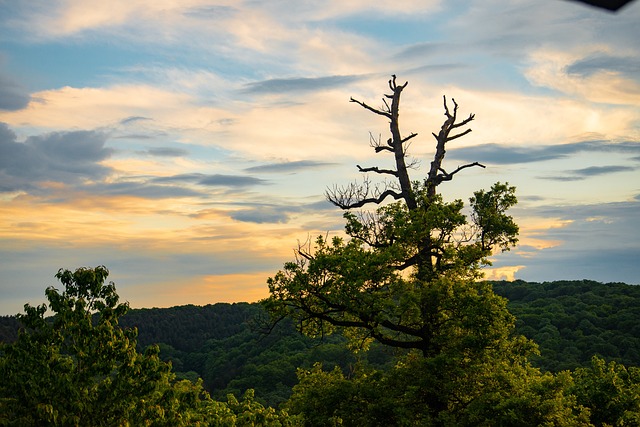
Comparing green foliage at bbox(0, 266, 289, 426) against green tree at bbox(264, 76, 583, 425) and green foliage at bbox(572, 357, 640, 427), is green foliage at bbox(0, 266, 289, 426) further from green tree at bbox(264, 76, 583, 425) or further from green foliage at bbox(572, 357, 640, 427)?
green foliage at bbox(572, 357, 640, 427)

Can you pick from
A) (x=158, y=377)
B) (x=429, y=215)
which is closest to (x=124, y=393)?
(x=158, y=377)

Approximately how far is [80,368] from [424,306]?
11.6 m

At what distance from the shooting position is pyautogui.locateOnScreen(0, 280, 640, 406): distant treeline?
78.4 meters

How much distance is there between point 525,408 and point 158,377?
1115 centimetres

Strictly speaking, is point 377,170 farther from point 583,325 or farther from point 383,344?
point 583,325

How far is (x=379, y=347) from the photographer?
98.3 meters

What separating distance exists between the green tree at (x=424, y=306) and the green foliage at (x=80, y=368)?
6473 mm

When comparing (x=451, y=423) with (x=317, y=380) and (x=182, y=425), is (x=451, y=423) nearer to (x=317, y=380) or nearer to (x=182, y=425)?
(x=317, y=380)

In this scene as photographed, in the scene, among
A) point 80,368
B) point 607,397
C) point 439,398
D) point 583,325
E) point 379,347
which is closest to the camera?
point 80,368

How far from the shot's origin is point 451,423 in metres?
21.3

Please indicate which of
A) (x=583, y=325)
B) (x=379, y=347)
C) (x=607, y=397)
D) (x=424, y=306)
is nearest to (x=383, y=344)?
(x=424, y=306)

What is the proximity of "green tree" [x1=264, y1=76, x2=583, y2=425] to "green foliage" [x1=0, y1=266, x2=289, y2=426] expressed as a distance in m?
6.47

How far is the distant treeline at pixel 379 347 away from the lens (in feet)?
257

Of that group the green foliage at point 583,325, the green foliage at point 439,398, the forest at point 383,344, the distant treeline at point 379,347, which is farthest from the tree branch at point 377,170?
the green foliage at point 583,325
